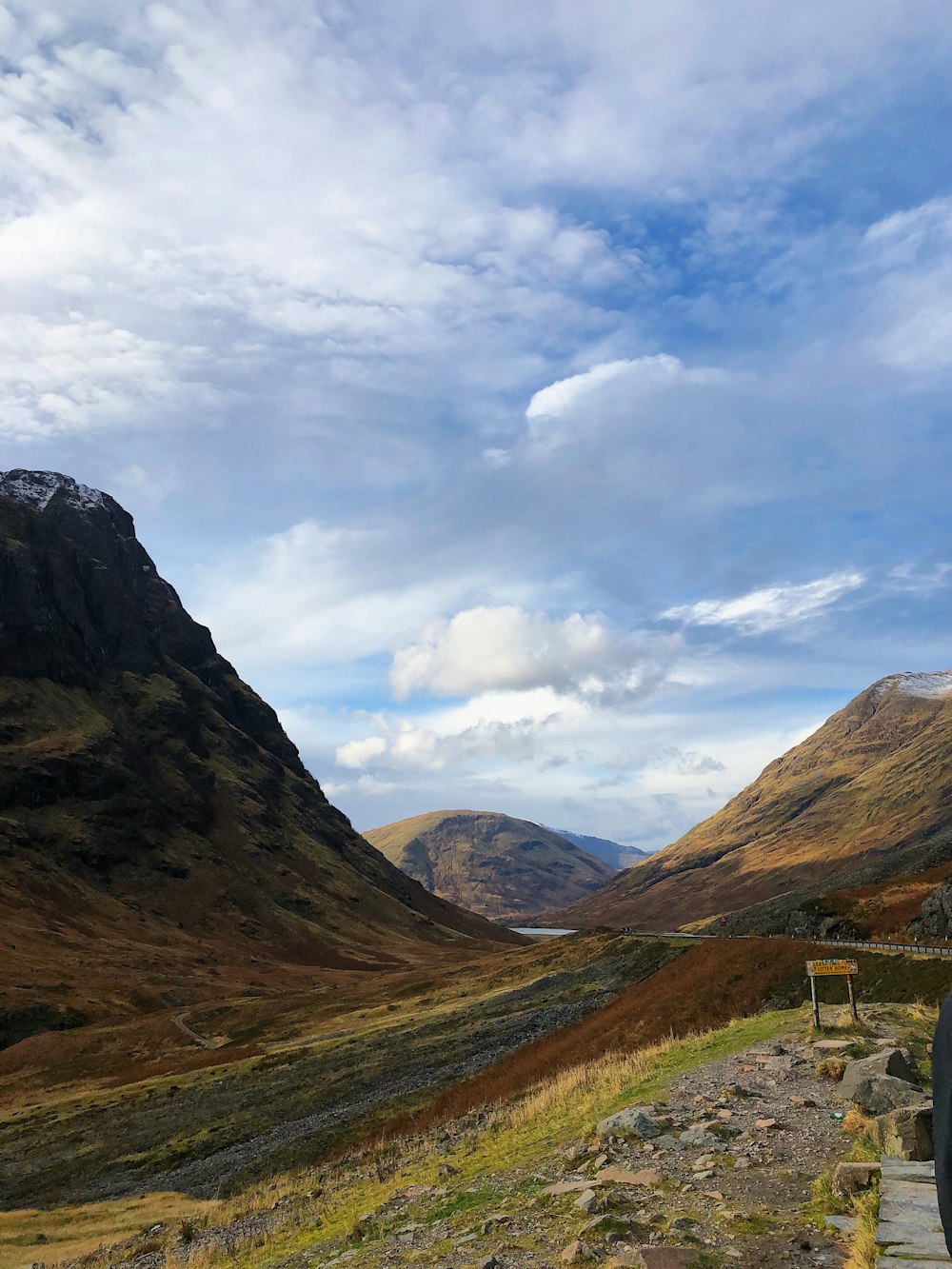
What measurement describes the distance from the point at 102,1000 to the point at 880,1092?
10085 cm

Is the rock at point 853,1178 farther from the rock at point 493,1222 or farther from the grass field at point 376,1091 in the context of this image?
the grass field at point 376,1091

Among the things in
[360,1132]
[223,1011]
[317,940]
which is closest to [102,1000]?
[223,1011]

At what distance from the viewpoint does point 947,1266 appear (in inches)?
361

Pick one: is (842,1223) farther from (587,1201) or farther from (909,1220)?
(587,1201)

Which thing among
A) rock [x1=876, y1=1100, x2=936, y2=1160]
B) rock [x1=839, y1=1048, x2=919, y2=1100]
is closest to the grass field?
rock [x1=839, y1=1048, x2=919, y2=1100]

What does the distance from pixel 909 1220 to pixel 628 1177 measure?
5573 mm

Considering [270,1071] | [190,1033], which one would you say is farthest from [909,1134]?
[190,1033]

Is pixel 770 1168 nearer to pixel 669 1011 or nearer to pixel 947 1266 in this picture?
pixel 947 1266

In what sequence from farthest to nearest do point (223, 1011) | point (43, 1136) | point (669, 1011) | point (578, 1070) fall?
point (223, 1011)
point (43, 1136)
point (669, 1011)
point (578, 1070)

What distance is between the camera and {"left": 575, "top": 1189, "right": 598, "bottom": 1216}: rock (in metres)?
13.2

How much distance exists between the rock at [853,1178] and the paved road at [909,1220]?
0.91ft

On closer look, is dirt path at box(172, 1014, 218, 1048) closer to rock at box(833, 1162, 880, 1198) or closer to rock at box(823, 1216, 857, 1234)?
rock at box(833, 1162, 880, 1198)

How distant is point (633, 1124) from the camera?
57.0 ft

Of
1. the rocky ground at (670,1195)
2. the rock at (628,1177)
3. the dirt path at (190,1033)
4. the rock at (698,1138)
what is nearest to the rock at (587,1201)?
the rocky ground at (670,1195)
